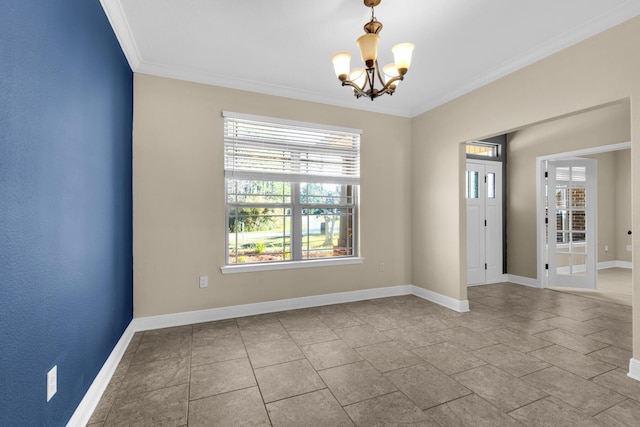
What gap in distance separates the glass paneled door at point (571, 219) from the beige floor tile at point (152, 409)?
553 centimetres

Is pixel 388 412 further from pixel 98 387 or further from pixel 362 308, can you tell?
pixel 362 308

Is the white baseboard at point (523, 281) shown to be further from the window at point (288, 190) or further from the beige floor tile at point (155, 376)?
the beige floor tile at point (155, 376)

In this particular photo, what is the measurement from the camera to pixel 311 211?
4.09 metres

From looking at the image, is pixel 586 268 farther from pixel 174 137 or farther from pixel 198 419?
pixel 174 137

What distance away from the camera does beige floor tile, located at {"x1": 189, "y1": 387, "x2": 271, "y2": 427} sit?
182 cm

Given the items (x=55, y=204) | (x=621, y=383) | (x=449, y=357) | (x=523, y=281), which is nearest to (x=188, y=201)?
(x=55, y=204)

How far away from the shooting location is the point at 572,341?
2939 mm

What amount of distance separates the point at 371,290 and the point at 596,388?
99.2 inches

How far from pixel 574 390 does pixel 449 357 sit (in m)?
0.82

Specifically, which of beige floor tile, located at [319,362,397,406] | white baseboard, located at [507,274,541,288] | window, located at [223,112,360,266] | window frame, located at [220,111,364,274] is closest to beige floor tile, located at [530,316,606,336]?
white baseboard, located at [507,274,541,288]

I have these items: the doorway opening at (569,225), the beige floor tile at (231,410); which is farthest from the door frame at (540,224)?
the beige floor tile at (231,410)

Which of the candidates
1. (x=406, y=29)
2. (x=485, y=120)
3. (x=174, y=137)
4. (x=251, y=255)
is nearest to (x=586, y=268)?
(x=485, y=120)

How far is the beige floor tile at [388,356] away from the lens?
249 centimetres

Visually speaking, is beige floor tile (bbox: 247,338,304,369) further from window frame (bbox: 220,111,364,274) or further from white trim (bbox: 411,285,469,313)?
white trim (bbox: 411,285,469,313)
